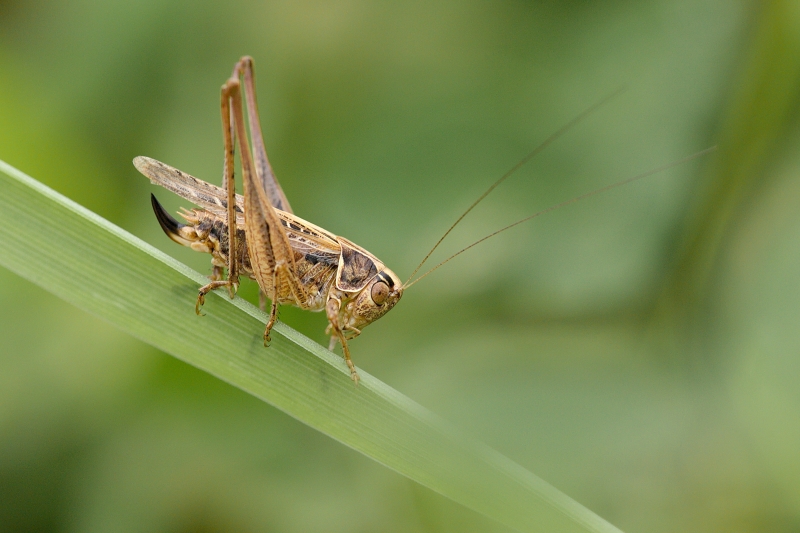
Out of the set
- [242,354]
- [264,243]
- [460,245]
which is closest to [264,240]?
[264,243]

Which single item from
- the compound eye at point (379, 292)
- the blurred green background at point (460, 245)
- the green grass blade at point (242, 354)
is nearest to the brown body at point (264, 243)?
the compound eye at point (379, 292)

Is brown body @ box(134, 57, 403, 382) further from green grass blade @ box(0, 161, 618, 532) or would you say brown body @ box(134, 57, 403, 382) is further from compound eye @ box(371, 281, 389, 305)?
green grass blade @ box(0, 161, 618, 532)

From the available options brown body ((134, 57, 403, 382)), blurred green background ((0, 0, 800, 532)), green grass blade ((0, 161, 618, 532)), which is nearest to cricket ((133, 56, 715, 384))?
brown body ((134, 57, 403, 382))

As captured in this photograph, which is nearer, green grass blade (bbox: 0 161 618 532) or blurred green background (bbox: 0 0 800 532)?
green grass blade (bbox: 0 161 618 532)

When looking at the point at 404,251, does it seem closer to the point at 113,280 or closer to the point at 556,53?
the point at 556,53

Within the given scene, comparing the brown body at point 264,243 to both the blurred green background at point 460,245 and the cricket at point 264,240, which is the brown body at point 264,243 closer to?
the cricket at point 264,240

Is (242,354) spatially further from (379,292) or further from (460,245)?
(460,245)

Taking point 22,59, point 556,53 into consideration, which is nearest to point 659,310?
point 556,53
